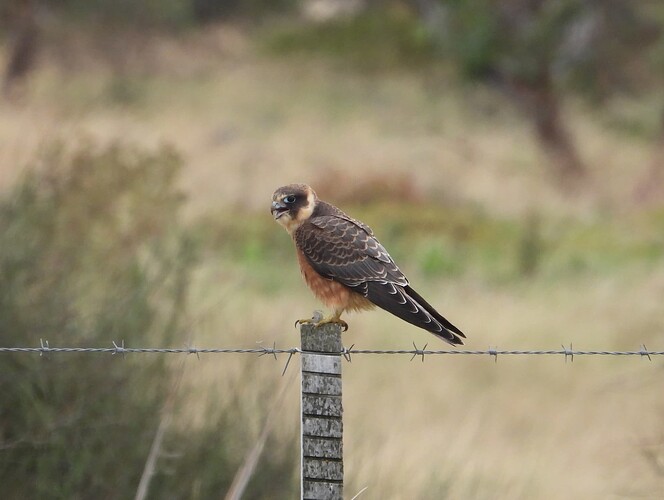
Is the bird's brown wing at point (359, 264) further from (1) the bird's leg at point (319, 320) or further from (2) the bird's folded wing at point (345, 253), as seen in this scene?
(1) the bird's leg at point (319, 320)

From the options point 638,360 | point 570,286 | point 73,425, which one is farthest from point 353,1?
point 73,425

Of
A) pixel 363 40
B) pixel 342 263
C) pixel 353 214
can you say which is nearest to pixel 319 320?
pixel 342 263

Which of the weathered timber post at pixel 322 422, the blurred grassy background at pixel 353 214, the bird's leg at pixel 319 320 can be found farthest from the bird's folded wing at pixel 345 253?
the weathered timber post at pixel 322 422

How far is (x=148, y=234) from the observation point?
993cm

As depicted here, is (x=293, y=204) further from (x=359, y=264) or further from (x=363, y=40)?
(x=363, y=40)

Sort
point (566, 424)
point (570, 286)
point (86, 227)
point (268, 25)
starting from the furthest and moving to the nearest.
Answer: point (268, 25)
point (570, 286)
point (566, 424)
point (86, 227)

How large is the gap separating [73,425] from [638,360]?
7.64 metres

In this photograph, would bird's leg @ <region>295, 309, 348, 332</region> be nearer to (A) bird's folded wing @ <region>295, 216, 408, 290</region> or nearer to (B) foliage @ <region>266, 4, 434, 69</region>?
(A) bird's folded wing @ <region>295, 216, 408, 290</region>

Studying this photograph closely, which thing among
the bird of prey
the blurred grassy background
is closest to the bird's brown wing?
the bird of prey

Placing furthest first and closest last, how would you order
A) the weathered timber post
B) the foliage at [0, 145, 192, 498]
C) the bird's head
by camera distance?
the foliage at [0, 145, 192, 498], the bird's head, the weathered timber post

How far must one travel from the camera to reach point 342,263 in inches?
210

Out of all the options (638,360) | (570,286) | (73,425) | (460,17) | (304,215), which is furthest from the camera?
(460,17)

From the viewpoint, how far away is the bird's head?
18.2 feet

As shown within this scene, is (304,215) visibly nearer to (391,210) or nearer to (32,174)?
(32,174)
